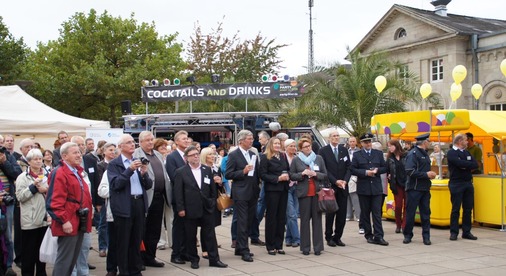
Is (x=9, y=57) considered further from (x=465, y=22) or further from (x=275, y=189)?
(x=465, y=22)

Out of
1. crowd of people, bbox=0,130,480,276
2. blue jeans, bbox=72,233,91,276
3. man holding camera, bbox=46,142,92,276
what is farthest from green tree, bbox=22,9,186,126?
man holding camera, bbox=46,142,92,276

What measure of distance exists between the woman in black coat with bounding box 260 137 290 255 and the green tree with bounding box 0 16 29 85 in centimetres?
2461

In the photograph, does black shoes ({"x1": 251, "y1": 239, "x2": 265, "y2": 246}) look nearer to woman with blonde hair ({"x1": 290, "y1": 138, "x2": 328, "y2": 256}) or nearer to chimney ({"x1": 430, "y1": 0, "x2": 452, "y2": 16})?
woman with blonde hair ({"x1": 290, "y1": 138, "x2": 328, "y2": 256})

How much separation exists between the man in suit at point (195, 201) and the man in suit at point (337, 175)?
234cm

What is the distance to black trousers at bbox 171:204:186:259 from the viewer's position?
8.31 m

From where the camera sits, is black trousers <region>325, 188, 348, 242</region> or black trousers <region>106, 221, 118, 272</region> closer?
black trousers <region>106, 221, 118, 272</region>

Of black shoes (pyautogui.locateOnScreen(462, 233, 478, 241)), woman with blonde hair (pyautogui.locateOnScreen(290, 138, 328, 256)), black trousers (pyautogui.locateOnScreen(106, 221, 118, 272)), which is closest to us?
black trousers (pyautogui.locateOnScreen(106, 221, 118, 272))

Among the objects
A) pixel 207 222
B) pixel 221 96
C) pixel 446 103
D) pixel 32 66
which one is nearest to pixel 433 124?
pixel 207 222

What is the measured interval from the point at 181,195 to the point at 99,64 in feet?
79.4

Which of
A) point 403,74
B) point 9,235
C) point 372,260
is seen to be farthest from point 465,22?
point 9,235

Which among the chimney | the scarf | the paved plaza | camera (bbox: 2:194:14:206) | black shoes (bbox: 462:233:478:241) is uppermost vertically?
the chimney

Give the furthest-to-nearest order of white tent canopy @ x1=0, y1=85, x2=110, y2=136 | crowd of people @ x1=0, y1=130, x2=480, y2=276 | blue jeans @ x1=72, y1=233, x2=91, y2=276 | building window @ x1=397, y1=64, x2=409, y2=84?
building window @ x1=397, y1=64, x2=409, y2=84 → white tent canopy @ x1=0, y1=85, x2=110, y2=136 → blue jeans @ x1=72, y1=233, x2=91, y2=276 → crowd of people @ x1=0, y1=130, x2=480, y2=276

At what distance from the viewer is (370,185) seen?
9.88 meters

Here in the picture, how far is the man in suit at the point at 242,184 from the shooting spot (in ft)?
28.1
